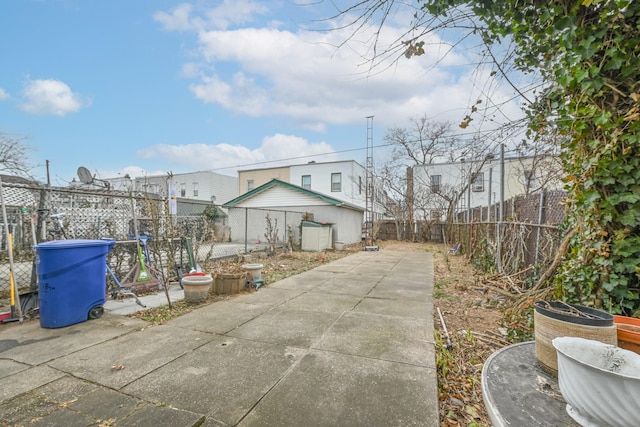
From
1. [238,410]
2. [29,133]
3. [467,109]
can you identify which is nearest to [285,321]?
[238,410]

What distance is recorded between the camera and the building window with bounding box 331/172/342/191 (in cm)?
2112

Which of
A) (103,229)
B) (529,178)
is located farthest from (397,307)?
(103,229)

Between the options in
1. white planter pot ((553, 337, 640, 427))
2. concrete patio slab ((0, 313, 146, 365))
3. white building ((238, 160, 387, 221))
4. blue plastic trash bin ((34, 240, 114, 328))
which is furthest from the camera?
white building ((238, 160, 387, 221))

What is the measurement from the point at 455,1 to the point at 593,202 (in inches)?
88.9

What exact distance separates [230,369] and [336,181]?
1926cm

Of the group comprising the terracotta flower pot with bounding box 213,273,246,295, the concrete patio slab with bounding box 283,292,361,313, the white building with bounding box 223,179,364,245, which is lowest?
the concrete patio slab with bounding box 283,292,361,313

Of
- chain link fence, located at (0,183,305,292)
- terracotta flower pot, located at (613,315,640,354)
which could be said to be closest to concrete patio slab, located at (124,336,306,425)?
chain link fence, located at (0,183,305,292)

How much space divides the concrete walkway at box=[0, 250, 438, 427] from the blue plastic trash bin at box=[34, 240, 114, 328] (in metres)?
0.16

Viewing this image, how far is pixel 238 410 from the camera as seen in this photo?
6.32 feet

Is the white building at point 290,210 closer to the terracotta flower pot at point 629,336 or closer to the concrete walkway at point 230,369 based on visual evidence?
the concrete walkway at point 230,369

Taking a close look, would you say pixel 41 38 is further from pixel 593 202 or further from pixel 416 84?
pixel 593 202

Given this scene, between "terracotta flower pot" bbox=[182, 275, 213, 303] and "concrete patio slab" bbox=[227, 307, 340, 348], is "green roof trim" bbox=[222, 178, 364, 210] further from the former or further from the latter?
"concrete patio slab" bbox=[227, 307, 340, 348]

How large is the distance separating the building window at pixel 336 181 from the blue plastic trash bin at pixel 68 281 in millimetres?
18176

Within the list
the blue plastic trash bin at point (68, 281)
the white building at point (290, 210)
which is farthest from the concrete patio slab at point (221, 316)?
the white building at point (290, 210)
